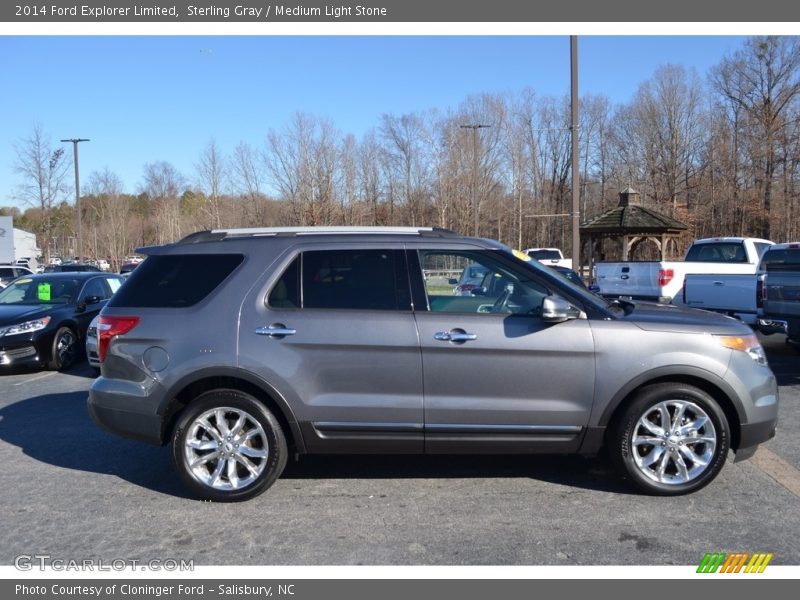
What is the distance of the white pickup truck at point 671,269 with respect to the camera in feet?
40.0

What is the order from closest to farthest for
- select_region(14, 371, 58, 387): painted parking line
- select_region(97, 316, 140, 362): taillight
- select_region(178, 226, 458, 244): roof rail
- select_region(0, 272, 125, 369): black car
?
select_region(97, 316, 140, 362): taillight, select_region(178, 226, 458, 244): roof rail, select_region(14, 371, 58, 387): painted parking line, select_region(0, 272, 125, 369): black car

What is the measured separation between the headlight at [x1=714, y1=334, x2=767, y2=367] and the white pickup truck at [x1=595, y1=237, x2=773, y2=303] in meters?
6.35

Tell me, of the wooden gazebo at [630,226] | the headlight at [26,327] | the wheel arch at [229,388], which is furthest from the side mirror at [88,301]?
the wooden gazebo at [630,226]

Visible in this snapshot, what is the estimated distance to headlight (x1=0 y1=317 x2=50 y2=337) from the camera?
9.56 meters

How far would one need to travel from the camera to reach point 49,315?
1004cm

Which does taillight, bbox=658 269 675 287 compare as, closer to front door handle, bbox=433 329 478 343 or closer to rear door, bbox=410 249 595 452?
rear door, bbox=410 249 595 452

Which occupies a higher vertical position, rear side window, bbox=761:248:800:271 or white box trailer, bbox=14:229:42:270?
white box trailer, bbox=14:229:42:270

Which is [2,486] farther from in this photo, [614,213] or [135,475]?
[614,213]

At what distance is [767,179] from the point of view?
44.4 metres

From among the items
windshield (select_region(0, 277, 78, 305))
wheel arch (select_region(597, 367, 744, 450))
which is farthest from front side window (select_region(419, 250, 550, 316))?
windshield (select_region(0, 277, 78, 305))

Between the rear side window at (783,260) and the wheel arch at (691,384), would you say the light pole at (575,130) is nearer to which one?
the rear side window at (783,260)

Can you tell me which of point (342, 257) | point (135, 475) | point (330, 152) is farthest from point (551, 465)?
point (330, 152)

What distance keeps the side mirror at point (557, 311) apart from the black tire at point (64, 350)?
8319 mm

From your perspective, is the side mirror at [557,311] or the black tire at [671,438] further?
the black tire at [671,438]
